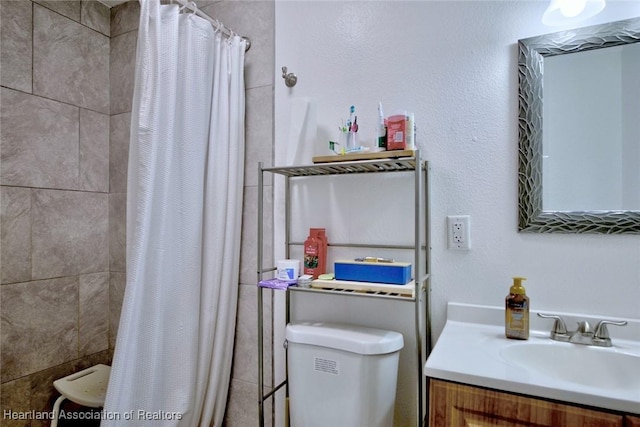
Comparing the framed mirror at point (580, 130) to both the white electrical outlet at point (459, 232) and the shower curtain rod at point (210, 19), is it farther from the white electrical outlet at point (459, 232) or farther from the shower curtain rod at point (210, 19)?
the shower curtain rod at point (210, 19)

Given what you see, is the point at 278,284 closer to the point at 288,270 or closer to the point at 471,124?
the point at 288,270

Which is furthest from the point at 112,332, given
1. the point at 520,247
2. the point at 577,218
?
the point at 577,218

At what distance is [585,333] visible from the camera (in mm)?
1048

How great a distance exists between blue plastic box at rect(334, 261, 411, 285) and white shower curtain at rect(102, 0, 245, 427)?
533mm

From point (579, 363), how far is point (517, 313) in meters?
0.19

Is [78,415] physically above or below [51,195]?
below

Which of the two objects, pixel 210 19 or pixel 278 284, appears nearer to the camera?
pixel 278 284

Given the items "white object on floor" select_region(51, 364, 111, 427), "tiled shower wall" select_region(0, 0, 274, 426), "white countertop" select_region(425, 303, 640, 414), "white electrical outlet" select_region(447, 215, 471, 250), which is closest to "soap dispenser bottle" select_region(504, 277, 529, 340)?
"white countertop" select_region(425, 303, 640, 414)

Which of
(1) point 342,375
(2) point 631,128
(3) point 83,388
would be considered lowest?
(3) point 83,388

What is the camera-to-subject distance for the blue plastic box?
1.16 meters

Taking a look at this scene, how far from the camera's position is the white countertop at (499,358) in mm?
764

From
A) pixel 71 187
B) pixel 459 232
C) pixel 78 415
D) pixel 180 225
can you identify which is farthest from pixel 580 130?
pixel 78 415

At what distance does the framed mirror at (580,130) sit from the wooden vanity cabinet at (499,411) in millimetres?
547

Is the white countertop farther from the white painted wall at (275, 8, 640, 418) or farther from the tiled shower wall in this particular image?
the tiled shower wall
